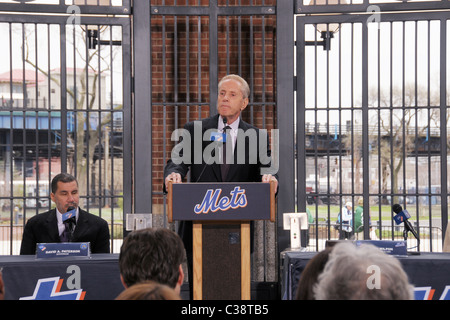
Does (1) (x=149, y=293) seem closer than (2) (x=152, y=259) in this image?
Yes

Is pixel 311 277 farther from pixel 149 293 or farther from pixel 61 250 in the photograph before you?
pixel 61 250

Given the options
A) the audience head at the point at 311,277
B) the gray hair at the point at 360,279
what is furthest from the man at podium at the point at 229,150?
the gray hair at the point at 360,279

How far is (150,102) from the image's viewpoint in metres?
5.30

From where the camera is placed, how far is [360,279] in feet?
4.42

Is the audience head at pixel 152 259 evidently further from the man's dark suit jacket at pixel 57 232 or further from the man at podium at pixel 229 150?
the man's dark suit jacket at pixel 57 232

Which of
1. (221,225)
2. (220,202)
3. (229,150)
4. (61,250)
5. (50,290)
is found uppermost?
(229,150)

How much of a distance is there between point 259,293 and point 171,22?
8.78ft

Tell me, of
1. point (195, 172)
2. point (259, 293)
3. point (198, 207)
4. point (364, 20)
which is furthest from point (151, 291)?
point (364, 20)

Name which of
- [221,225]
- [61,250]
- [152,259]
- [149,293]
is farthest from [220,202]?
[149,293]

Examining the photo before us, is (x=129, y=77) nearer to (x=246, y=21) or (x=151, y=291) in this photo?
(x=246, y=21)

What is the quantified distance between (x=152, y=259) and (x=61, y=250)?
1524 millimetres

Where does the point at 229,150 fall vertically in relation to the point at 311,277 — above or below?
above

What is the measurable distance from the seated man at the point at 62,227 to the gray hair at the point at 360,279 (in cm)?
251

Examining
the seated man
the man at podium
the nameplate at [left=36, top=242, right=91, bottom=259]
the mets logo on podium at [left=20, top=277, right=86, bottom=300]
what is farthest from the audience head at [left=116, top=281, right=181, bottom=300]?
the seated man
